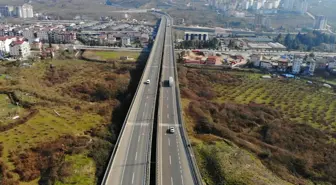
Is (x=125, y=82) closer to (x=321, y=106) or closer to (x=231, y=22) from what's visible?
(x=321, y=106)

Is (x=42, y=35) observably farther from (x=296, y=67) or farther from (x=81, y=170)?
(x=81, y=170)

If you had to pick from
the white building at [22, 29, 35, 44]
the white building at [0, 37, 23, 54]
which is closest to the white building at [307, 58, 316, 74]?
the white building at [0, 37, 23, 54]

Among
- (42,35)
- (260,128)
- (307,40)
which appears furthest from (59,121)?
(307,40)

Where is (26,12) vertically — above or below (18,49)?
above

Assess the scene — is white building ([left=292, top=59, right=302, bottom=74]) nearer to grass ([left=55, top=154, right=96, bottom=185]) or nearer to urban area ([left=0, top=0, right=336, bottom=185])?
urban area ([left=0, top=0, right=336, bottom=185])

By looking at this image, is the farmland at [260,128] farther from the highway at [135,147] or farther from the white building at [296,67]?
the white building at [296,67]

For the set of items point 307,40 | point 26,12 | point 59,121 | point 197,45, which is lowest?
point 59,121

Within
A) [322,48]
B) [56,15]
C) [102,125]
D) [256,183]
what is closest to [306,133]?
[256,183]
